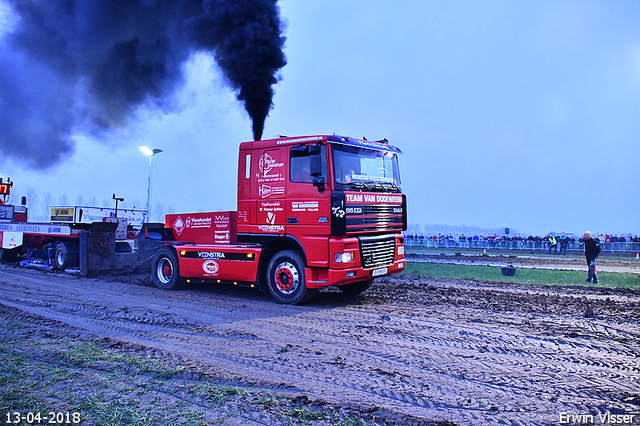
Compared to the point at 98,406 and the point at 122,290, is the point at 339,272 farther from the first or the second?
the point at 122,290

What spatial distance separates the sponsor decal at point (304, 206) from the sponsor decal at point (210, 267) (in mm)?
2645

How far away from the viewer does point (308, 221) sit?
8500 millimetres

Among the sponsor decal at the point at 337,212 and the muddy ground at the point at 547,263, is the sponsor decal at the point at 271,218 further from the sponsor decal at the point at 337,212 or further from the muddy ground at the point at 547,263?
the muddy ground at the point at 547,263

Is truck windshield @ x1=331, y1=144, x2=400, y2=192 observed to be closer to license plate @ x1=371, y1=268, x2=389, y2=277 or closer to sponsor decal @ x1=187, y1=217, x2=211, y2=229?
license plate @ x1=371, y1=268, x2=389, y2=277

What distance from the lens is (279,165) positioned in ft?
29.6

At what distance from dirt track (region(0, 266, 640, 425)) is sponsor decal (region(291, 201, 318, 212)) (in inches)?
78.0

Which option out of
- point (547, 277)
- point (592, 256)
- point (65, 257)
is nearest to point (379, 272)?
point (592, 256)

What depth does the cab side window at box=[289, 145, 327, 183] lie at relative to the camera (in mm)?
8570

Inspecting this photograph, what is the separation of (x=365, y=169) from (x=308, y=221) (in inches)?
65.4

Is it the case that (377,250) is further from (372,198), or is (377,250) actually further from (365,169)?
(365,169)

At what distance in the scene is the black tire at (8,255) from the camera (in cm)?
1700

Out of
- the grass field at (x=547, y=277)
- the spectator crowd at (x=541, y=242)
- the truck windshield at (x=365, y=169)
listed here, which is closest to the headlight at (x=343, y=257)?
the truck windshield at (x=365, y=169)

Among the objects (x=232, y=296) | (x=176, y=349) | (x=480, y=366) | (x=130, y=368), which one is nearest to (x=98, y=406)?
(x=130, y=368)

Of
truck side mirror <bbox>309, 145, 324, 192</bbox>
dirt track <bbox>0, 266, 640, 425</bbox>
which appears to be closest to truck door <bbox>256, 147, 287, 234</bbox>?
truck side mirror <bbox>309, 145, 324, 192</bbox>
